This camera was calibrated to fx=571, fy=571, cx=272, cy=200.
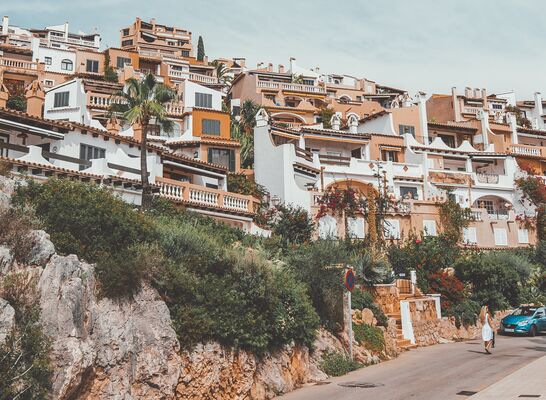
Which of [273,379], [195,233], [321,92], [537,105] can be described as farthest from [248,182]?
[537,105]

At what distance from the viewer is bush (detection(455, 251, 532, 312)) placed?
32406 mm

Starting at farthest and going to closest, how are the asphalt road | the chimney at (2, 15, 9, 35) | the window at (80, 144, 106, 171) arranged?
1. the chimney at (2, 15, 9, 35)
2. the window at (80, 144, 106, 171)
3. the asphalt road

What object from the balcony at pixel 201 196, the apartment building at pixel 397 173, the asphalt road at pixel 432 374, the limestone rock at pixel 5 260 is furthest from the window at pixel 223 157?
the limestone rock at pixel 5 260

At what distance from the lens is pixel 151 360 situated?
12.8 meters

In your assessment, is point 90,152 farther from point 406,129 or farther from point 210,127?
point 406,129

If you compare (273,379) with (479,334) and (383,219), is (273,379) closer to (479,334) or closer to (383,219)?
(479,334)

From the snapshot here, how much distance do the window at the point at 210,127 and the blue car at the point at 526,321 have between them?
1119 inches

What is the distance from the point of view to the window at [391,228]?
4309 centimetres

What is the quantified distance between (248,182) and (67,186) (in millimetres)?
24629

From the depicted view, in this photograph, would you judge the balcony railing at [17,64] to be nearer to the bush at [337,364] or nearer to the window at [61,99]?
the window at [61,99]

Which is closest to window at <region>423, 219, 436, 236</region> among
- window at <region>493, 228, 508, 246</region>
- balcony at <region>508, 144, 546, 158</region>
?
window at <region>493, 228, 508, 246</region>

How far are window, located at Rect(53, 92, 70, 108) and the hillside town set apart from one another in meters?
0.15

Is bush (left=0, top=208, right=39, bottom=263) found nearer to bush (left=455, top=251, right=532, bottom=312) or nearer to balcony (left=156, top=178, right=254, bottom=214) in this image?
balcony (left=156, top=178, right=254, bottom=214)

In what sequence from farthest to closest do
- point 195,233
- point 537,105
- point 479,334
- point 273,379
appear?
point 537,105, point 479,334, point 195,233, point 273,379
